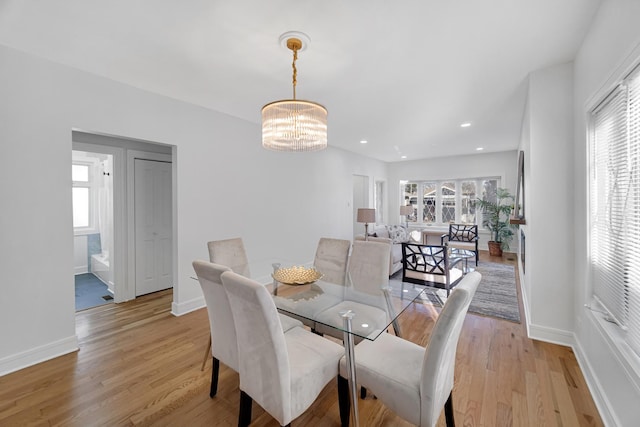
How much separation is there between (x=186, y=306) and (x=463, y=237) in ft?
19.2

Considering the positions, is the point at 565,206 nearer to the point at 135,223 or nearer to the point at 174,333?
the point at 174,333

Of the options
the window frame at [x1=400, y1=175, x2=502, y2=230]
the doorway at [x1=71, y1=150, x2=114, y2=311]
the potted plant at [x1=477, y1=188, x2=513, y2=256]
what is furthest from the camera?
the window frame at [x1=400, y1=175, x2=502, y2=230]

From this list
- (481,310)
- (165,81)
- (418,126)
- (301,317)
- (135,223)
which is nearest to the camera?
(301,317)

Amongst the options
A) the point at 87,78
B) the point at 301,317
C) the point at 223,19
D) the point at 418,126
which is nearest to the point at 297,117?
the point at 223,19

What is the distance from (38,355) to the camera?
7.58 ft

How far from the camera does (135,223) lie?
3836 millimetres

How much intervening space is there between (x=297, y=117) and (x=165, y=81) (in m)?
1.72

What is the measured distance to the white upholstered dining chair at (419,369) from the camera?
1182 mm

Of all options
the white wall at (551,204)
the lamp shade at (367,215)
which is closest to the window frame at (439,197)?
the lamp shade at (367,215)

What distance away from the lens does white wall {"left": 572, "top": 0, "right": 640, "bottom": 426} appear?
1.39m

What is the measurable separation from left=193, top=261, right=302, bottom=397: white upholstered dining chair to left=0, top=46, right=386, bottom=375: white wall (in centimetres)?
175

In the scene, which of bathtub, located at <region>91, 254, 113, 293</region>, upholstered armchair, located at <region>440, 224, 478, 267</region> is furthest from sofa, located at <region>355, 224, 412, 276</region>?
bathtub, located at <region>91, 254, 113, 293</region>

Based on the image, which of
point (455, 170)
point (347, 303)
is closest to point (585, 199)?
point (347, 303)

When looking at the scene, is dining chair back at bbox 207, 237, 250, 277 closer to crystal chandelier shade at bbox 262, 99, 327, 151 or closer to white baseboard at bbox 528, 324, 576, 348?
crystal chandelier shade at bbox 262, 99, 327, 151
